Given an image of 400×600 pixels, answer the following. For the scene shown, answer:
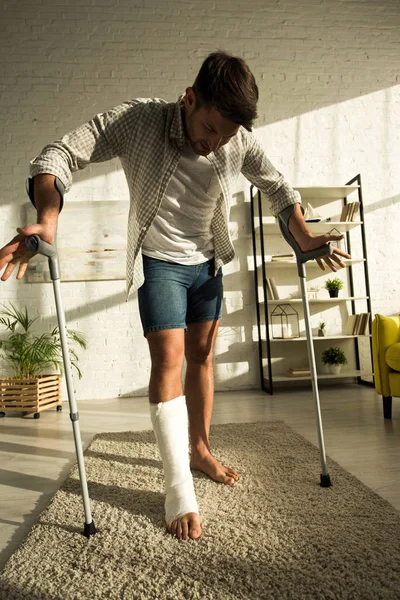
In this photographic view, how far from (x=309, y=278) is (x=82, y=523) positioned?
10.7 feet

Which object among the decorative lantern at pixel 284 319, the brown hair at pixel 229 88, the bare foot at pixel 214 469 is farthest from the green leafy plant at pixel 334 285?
the brown hair at pixel 229 88

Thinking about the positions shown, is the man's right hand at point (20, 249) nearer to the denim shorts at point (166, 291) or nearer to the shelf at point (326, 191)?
the denim shorts at point (166, 291)

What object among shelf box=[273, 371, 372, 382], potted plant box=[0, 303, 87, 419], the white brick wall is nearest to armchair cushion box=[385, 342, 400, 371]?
shelf box=[273, 371, 372, 382]

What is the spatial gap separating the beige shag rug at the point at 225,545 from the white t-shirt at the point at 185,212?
2.44 ft

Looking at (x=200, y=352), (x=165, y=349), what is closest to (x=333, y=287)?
(x=200, y=352)

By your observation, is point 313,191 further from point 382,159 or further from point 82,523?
point 82,523

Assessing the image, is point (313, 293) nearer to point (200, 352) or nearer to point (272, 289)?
point (272, 289)

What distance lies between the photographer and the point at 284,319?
4.20 meters

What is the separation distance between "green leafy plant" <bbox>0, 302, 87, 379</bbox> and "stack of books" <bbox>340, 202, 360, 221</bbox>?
234 centimetres

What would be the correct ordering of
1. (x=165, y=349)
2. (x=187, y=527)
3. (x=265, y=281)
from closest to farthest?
(x=187, y=527)
(x=165, y=349)
(x=265, y=281)

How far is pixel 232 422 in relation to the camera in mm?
2736

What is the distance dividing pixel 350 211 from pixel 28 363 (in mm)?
2765

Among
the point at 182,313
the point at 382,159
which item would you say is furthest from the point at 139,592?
the point at 382,159

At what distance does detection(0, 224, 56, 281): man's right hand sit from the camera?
1.07m
